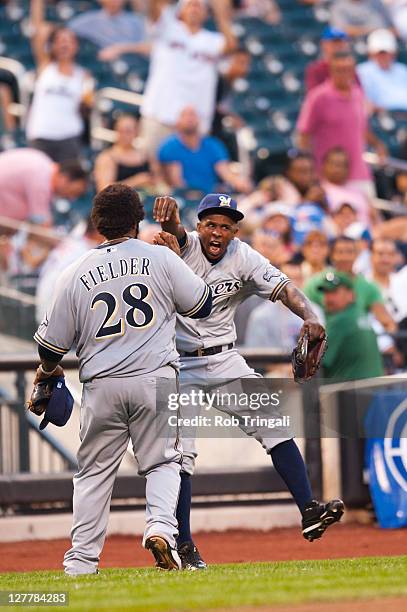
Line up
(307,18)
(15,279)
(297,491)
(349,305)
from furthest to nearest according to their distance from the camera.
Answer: (307,18)
(15,279)
(349,305)
(297,491)

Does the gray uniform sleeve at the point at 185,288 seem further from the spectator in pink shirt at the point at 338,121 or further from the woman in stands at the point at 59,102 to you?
the spectator in pink shirt at the point at 338,121

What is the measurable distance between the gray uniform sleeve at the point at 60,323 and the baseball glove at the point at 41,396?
309 mm

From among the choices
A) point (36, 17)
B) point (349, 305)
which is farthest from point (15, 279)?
point (36, 17)

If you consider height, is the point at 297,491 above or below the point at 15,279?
below

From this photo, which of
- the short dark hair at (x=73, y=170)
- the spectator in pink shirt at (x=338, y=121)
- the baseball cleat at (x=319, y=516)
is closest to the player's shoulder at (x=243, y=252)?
the baseball cleat at (x=319, y=516)

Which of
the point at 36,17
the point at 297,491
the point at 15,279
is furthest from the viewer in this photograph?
the point at 36,17

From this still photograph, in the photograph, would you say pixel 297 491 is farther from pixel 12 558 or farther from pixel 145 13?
pixel 145 13

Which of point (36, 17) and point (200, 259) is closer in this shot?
point (200, 259)

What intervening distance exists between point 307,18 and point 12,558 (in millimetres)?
12306

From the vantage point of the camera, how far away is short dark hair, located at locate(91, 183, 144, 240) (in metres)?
7.11

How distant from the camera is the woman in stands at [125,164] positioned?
1426 centimetres

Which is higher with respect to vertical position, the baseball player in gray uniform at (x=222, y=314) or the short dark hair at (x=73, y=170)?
the short dark hair at (x=73, y=170)

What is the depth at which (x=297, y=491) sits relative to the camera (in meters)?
7.68

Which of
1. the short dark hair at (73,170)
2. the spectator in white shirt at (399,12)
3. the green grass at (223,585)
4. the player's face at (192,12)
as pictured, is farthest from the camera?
the spectator in white shirt at (399,12)
